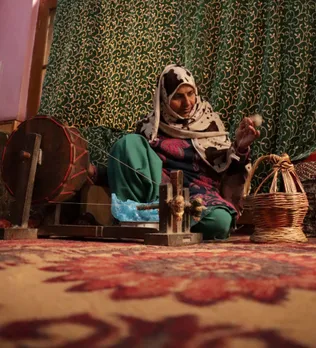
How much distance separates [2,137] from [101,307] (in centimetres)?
185

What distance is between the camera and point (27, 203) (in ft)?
5.41

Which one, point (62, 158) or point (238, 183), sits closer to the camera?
point (62, 158)

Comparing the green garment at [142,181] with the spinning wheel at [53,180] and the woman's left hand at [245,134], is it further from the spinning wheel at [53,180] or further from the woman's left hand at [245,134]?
the woman's left hand at [245,134]

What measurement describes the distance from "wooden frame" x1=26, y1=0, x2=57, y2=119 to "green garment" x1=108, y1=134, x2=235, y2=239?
5.68 feet

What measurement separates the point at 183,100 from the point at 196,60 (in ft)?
1.88

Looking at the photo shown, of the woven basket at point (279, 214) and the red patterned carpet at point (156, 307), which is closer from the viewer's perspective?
the red patterned carpet at point (156, 307)

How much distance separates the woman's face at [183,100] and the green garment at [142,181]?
0.41m

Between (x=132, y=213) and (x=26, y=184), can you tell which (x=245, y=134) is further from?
(x=26, y=184)

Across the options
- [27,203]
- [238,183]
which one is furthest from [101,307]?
[238,183]

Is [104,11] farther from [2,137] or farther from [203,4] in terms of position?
[2,137]

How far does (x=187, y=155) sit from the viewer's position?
210 centimetres

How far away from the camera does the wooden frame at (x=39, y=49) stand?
330cm

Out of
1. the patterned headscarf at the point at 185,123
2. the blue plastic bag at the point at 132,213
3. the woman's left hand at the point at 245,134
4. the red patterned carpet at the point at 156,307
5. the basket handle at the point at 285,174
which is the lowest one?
the red patterned carpet at the point at 156,307

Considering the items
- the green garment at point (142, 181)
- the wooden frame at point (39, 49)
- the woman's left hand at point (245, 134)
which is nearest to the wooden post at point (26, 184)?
the green garment at point (142, 181)
